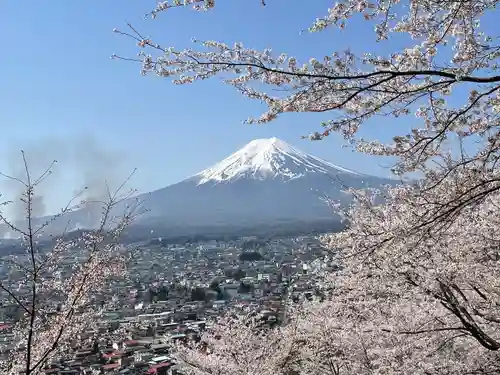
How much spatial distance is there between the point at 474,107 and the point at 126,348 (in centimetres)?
1192

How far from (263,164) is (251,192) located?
10.3 metres

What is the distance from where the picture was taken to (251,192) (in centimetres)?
9238

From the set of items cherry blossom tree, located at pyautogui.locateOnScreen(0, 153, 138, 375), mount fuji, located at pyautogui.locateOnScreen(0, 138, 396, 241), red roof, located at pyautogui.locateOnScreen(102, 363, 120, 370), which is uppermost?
mount fuji, located at pyautogui.locateOnScreen(0, 138, 396, 241)

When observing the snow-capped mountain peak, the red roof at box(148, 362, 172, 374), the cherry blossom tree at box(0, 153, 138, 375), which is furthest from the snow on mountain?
the cherry blossom tree at box(0, 153, 138, 375)

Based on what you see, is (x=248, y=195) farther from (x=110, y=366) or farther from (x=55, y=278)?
(x=55, y=278)

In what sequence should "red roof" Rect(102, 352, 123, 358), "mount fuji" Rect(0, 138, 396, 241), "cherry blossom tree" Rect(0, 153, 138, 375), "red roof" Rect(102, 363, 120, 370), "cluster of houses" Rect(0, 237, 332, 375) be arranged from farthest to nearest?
"mount fuji" Rect(0, 138, 396, 241), "red roof" Rect(102, 352, 123, 358), "red roof" Rect(102, 363, 120, 370), "cluster of houses" Rect(0, 237, 332, 375), "cherry blossom tree" Rect(0, 153, 138, 375)

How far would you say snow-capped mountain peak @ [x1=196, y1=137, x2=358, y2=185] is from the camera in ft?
→ 299

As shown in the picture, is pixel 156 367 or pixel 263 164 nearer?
pixel 156 367

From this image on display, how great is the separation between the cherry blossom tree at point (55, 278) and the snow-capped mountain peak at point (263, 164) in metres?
80.7

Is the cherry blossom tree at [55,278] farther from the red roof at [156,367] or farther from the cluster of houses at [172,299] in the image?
the red roof at [156,367]

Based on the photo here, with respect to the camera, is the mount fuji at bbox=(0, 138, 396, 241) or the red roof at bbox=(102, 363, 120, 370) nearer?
the red roof at bbox=(102, 363, 120, 370)

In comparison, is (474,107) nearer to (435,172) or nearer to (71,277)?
(435,172)

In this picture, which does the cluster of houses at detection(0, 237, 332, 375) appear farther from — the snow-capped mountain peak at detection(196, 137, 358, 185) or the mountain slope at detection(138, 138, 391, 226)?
the snow-capped mountain peak at detection(196, 137, 358, 185)

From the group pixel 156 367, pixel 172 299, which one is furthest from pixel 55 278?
pixel 172 299
